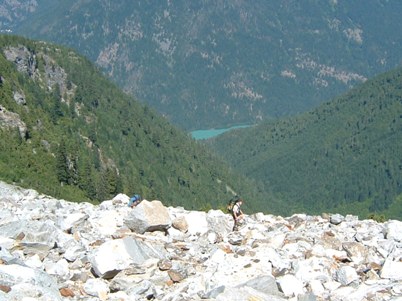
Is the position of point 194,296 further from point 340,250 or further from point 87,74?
point 87,74

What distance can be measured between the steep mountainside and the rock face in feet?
158

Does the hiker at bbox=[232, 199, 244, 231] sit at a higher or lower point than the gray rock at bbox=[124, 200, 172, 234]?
lower

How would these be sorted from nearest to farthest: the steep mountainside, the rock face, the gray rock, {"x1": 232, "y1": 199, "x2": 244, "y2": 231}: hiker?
1. the rock face
2. the gray rock
3. {"x1": 232, "y1": 199, "x2": 244, "y2": 231}: hiker
4. the steep mountainside

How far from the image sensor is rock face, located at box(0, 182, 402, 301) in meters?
20.3

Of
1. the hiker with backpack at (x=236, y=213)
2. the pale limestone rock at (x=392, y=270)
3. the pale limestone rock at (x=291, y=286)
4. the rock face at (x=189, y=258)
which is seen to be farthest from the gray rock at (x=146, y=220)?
the pale limestone rock at (x=392, y=270)

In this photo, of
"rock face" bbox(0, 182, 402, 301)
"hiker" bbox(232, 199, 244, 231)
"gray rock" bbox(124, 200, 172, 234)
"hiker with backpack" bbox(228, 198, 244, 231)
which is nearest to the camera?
"rock face" bbox(0, 182, 402, 301)

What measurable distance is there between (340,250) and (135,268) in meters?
8.40

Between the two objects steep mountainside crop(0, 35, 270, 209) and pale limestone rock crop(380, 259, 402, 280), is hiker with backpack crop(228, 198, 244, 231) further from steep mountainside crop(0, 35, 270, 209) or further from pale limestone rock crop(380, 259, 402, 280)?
steep mountainside crop(0, 35, 270, 209)

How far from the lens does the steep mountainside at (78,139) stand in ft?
313

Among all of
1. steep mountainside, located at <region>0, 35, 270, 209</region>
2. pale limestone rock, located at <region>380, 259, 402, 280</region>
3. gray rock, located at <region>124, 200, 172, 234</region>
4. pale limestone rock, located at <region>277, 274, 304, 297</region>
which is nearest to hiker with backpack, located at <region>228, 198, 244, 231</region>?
gray rock, located at <region>124, 200, 172, 234</region>

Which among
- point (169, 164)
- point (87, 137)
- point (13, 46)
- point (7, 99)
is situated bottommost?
point (169, 164)

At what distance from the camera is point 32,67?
152 meters

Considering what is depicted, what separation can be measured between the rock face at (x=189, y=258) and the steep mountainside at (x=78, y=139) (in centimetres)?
4806

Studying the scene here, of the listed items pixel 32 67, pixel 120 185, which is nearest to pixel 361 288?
pixel 120 185
